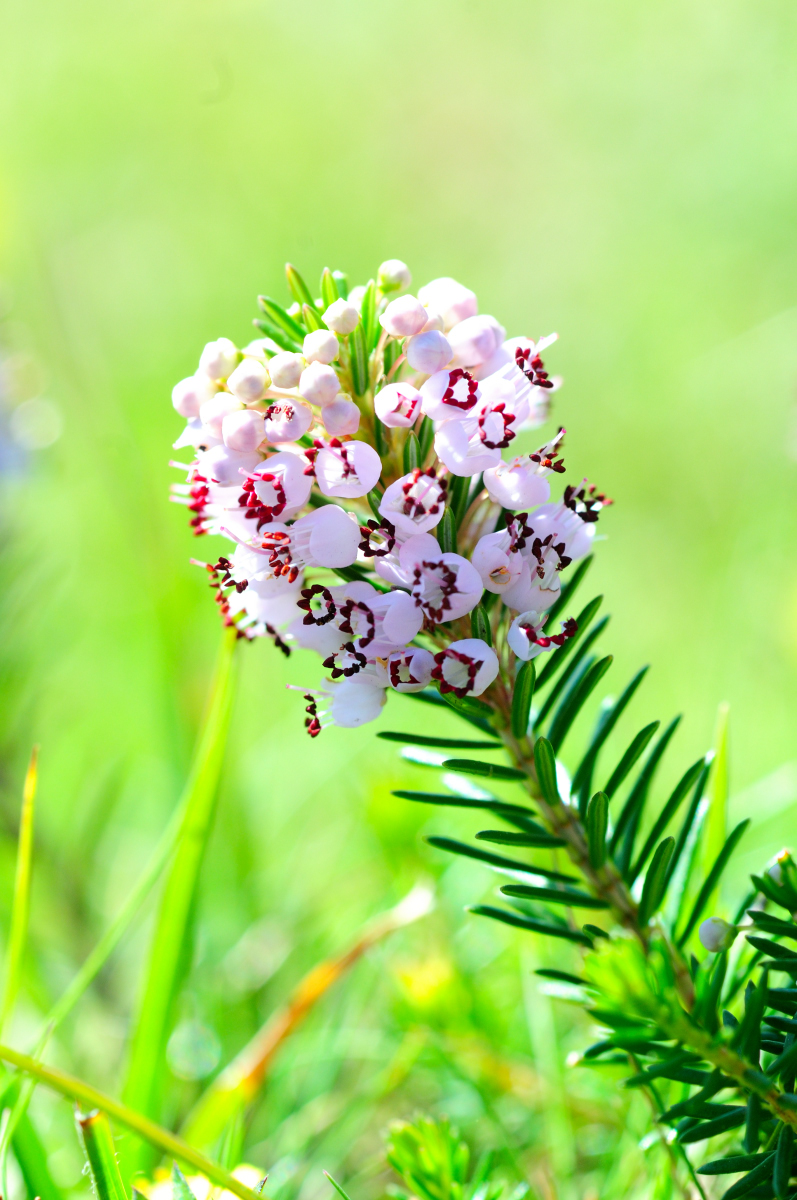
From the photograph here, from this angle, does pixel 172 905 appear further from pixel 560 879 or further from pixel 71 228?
pixel 71 228

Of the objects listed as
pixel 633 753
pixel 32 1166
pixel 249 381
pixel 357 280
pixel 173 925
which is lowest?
pixel 32 1166

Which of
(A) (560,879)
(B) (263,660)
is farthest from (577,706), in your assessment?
(B) (263,660)

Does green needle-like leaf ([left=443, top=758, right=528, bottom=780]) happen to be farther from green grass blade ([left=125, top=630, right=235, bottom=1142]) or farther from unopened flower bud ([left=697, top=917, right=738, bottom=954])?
green grass blade ([left=125, top=630, right=235, bottom=1142])

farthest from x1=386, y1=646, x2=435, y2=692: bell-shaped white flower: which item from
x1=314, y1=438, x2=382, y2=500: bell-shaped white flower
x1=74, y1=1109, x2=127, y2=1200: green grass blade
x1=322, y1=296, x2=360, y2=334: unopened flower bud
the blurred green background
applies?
the blurred green background

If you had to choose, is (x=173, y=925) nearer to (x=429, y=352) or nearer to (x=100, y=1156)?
(x=100, y=1156)

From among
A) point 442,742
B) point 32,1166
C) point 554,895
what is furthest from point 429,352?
point 32,1166
